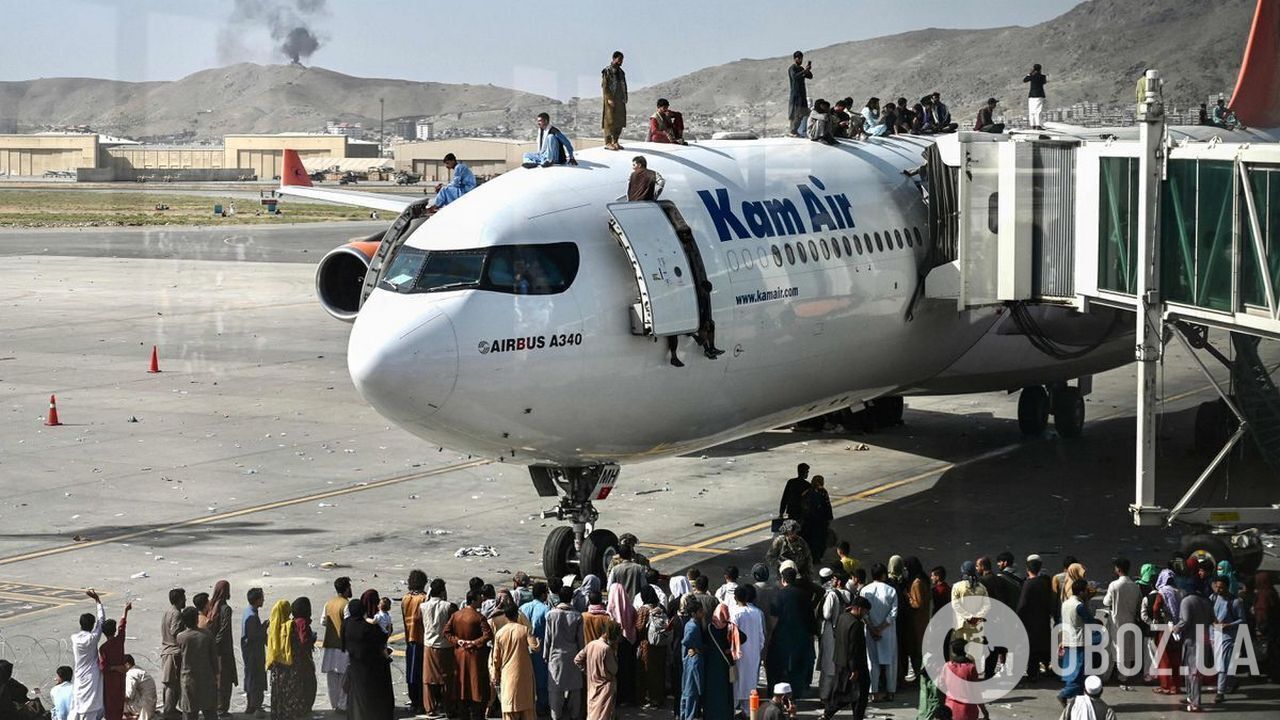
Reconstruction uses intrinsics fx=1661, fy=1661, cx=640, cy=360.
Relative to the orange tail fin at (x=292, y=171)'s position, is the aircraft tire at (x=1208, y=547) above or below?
below

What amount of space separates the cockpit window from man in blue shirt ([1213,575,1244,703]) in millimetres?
7952

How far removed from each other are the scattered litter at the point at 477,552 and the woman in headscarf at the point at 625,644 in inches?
228

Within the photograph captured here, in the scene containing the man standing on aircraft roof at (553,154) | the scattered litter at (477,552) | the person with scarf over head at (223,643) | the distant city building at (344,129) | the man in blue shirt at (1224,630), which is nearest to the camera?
the person with scarf over head at (223,643)

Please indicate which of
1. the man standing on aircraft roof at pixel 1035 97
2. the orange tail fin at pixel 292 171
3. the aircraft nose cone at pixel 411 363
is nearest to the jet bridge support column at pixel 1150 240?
the aircraft nose cone at pixel 411 363

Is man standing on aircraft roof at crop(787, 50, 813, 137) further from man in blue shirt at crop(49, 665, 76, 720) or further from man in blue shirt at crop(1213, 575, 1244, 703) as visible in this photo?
man in blue shirt at crop(49, 665, 76, 720)

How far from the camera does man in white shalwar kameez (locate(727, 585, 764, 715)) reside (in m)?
16.6

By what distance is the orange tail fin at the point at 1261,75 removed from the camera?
87.6 ft

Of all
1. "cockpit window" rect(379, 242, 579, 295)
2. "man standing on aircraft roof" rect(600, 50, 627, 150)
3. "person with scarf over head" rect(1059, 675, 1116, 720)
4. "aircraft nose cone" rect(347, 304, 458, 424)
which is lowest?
"person with scarf over head" rect(1059, 675, 1116, 720)

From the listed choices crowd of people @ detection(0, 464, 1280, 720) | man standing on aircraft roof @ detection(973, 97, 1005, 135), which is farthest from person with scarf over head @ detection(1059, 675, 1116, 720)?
man standing on aircraft roof @ detection(973, 97, 1005, 135)

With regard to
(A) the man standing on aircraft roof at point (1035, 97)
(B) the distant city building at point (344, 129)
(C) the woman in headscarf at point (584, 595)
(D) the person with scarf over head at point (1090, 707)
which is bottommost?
(D) the person with scarf over head at point (1090, 707)

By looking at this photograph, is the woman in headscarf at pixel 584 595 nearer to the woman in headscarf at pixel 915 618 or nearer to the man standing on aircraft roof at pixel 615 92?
the woman in headscarf at pixel 915 618

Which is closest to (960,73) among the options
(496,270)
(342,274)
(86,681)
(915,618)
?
(342,274)

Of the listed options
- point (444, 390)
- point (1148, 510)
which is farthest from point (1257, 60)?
point (444, 390)

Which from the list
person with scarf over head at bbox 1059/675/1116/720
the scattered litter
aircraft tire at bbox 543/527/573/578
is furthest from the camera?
the scattered litter
